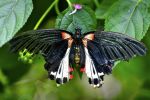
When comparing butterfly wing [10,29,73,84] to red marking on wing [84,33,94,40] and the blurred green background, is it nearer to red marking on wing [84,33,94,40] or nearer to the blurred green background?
red marking on wing [84,33,94,40]

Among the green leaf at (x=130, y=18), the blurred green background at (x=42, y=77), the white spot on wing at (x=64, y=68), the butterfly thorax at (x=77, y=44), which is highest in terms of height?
the green leaf at (x=130, y=18)

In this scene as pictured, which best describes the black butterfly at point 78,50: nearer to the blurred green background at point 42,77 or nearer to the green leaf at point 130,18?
the green leaf at point 130,18

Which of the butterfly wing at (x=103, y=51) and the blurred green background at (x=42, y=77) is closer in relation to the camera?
the butterfly wing at (x=103, y=51)

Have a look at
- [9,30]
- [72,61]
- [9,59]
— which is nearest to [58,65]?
[72,61]

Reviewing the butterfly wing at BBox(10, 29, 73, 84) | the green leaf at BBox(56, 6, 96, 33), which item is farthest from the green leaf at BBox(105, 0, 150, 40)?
the butterfly wing at BBox(10, 29, 73, 84)

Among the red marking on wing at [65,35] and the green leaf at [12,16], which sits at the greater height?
the green leaf at [12,16]

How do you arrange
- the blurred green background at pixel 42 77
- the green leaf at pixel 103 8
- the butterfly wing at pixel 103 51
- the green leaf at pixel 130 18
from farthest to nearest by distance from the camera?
the blurred green background at pixel 42 77
the green leaf at pixel 103 8
the green leaf at pixel 130 18
the butterfly wing at pixel 103 51

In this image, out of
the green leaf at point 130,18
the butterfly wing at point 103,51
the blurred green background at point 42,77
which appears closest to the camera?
the butterfly wing at point 103,51

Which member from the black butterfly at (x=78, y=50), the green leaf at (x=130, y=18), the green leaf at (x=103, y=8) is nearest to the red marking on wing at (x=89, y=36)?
the black butterfly at (x=78, y=50)
